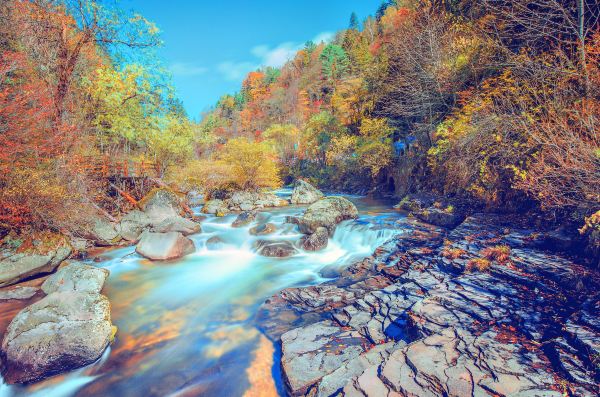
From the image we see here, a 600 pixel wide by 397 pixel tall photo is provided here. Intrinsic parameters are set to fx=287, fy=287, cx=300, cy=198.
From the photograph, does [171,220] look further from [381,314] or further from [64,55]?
[381,314]

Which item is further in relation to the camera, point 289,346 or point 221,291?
point 221,291

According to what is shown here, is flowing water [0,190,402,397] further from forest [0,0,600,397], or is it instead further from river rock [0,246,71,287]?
river rock [0,246,71,287]

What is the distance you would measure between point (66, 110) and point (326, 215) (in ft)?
31.9

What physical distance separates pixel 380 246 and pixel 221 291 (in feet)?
15.1

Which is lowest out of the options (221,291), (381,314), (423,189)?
(221,291)

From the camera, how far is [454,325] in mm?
3885

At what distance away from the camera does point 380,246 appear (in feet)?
27.6

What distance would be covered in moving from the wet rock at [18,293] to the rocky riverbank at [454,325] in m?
5.04

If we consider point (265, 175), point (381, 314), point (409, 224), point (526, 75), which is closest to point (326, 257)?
point (409, 224)

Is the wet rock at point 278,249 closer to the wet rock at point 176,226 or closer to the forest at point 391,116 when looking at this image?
the wet rock at point 176,226

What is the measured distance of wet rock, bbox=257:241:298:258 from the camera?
29.9 ft

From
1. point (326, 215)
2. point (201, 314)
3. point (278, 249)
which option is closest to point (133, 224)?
point (278, 249)

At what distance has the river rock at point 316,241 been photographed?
30.5 feet

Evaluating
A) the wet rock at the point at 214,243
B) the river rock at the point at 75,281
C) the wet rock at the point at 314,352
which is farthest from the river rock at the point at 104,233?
the wet rock at the point at 314,352
